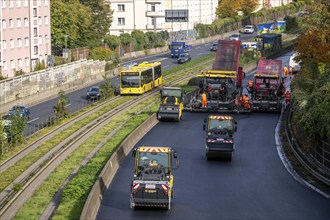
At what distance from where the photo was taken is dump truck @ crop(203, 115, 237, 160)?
43.5 meters

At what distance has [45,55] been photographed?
107250mm

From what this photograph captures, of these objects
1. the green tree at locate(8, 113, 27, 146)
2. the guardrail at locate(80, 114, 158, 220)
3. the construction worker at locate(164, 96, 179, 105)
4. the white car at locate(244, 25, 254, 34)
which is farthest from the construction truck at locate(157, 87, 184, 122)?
the white car at locate(244, 25, 254, 34)

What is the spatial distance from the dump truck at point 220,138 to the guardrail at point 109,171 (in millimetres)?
5213

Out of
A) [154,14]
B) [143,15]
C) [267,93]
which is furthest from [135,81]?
[143,15]

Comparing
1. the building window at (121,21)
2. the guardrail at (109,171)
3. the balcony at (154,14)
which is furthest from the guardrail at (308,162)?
the building window at (121,21)

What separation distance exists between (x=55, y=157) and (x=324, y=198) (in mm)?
17209

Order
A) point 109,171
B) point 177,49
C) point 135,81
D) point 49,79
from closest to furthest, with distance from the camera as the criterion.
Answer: point 109,171 < point 135,81 < point 49,79 < point 177,49

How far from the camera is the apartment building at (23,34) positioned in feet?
312

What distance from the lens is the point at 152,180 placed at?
1266 inches

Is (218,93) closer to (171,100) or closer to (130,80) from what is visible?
(171,100)

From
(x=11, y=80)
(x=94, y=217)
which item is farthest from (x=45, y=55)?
(x=94, y=217)

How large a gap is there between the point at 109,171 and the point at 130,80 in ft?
126

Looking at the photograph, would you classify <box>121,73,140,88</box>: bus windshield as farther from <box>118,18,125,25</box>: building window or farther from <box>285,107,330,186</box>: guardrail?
<box>118,18,125,25</box>: building window

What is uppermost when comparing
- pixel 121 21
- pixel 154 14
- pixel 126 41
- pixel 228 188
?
pixel 154 14
